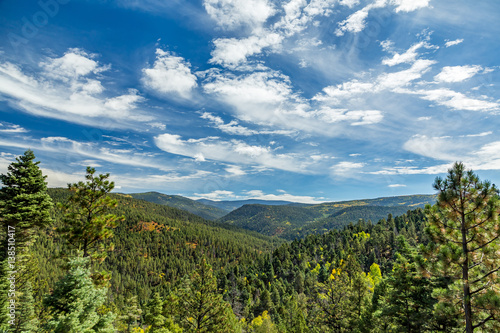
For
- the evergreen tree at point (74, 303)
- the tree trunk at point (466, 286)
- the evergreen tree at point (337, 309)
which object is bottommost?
the evergreen tree at point (337, 309)

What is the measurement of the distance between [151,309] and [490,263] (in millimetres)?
38750

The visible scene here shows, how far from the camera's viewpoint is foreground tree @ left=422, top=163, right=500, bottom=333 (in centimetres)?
873

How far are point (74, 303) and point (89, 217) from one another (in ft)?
19.1

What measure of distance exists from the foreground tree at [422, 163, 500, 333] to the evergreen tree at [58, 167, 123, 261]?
18.0 metres

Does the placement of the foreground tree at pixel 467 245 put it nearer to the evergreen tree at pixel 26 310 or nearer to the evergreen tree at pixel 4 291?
the evergreen tree at pixel 4 291

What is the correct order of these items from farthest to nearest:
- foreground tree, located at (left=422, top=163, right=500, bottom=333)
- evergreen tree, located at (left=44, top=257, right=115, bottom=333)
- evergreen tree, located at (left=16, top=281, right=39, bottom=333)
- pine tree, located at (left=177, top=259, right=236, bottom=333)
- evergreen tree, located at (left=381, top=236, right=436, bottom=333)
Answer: evergreen tree, located at (left=16, top=281, right=39, bottom=333) → pine tree, located at (left=177, top=259, right=236, bottom=333) → evergreen tree, located at (left=381, top=236, right=436, bottom=333) → evergreen tree, located at (left=44, top=257, right=115, bottom=333) → foreground tree, located at (left=422, top=163, right=500, bottom=333)

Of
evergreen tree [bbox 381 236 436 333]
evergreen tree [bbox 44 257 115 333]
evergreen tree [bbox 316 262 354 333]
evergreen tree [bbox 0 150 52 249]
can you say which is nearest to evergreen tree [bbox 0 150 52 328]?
evergreen tree [bbox 0 150 52 249]

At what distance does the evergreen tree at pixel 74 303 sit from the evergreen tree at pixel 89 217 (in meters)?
3.25

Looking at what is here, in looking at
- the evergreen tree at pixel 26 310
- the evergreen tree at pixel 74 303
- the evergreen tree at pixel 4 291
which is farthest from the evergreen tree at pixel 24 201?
the evergreen tree at pixel 26 310

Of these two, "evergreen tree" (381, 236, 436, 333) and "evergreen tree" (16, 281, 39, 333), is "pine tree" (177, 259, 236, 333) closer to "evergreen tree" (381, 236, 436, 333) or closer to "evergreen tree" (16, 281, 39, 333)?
"evergreen tree" (381, 236, 436, 333)

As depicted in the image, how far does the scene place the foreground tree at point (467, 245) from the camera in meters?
8.73

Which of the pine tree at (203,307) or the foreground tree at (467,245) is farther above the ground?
the foreground tree at (467,245)

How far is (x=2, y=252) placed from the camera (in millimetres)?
16547

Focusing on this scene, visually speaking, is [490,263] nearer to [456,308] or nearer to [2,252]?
[456,308]
